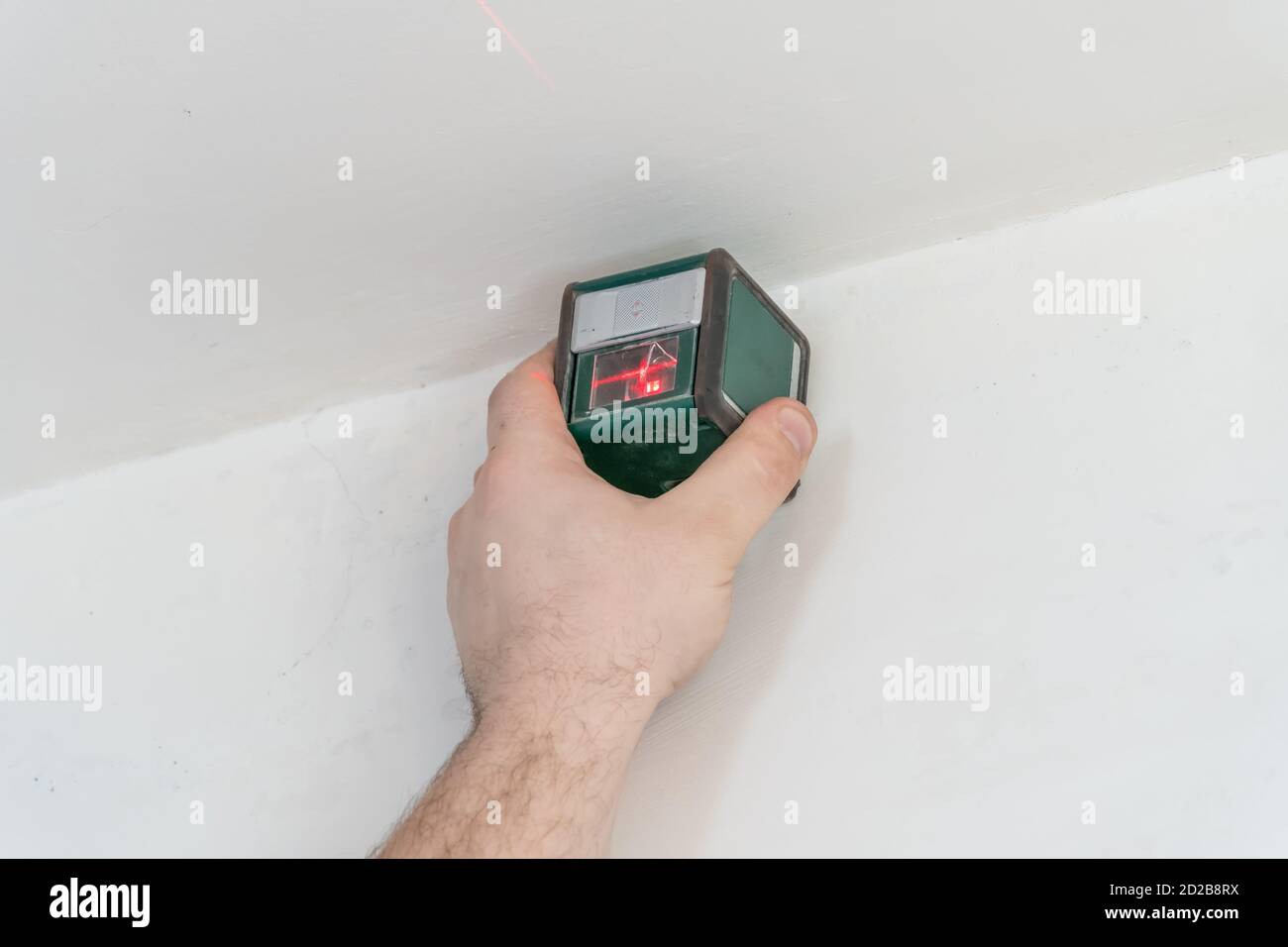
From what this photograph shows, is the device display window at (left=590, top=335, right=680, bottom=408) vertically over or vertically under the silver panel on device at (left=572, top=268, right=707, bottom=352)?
under

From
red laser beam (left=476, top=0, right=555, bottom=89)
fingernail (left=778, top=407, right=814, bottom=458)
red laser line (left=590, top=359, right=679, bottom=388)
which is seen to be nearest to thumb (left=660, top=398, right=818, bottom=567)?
fingernail (left=778, top=407, right=814, bottom=458)

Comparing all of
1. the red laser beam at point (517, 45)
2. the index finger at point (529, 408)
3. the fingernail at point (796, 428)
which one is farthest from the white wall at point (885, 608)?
the red laser beam at point (517, 45)

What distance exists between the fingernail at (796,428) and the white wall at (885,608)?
0.20 ft

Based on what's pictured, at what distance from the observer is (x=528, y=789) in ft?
3.05

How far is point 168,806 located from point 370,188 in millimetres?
727

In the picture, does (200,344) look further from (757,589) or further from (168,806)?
(757,589)

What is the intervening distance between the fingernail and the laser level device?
40mm

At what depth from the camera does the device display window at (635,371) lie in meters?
1.09

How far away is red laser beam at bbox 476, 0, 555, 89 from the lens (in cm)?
97

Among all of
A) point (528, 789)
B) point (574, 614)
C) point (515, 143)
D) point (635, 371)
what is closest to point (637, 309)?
point (635, 371)

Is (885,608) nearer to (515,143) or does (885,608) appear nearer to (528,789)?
(528,789)

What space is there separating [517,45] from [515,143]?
116 millimetres

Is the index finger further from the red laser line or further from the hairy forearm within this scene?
the hairy forearm

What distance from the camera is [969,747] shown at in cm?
96
